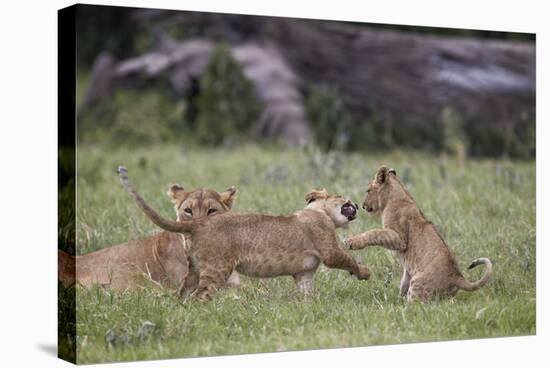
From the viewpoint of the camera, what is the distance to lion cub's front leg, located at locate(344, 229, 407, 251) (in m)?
6.94

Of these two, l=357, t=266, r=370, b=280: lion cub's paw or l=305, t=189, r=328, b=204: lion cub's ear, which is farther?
l=305, t=189, r=328, b=204: lion cub's ear

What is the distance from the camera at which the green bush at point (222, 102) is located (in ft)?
43.3

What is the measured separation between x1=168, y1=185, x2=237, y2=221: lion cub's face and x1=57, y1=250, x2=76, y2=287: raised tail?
838 mm

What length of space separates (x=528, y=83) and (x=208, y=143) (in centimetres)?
426

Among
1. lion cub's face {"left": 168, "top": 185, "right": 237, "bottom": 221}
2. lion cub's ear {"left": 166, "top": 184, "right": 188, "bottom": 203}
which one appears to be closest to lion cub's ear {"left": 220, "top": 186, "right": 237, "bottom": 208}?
lion cub's face {"left": 168, "top": 185, "right": 237, "bottom": 221}

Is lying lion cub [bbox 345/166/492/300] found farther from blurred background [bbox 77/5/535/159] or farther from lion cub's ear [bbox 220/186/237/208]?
blurred background [bbox 77/5/535/159]

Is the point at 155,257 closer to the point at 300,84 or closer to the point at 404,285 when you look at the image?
the point at 404,285

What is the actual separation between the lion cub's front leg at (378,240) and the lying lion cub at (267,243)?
5.0 inches

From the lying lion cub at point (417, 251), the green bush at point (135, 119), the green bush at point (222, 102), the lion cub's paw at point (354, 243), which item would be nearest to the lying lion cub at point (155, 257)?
the lion cub's paw at point (354, 243)

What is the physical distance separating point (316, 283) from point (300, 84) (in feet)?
27.4

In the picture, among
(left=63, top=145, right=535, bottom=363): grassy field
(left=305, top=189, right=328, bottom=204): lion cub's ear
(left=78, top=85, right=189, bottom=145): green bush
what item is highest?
(left=78, top=85, right=189, bottom=145): green bush

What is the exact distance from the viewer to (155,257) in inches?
278

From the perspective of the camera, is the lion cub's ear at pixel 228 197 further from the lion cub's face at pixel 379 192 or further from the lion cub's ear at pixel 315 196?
the lion cub's face at pixel 379 192

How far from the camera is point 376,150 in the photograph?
13047 millimetres
